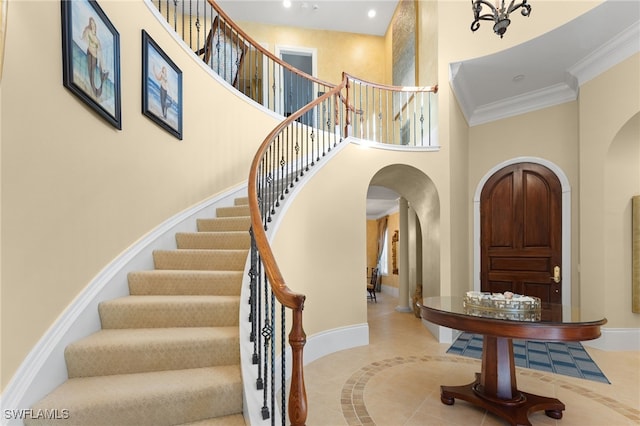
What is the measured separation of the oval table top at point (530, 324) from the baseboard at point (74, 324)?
2.45m

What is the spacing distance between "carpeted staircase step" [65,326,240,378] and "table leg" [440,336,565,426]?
200 cm

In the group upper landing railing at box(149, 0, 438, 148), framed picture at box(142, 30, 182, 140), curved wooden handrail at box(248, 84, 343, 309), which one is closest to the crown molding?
upper landing railing at box(149, 0, 438, 148)

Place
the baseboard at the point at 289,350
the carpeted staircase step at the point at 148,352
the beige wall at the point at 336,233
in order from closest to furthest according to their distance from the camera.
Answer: the baseboard at the point at 289,350, the carpeted staircase step at the point at 148,352, the beige wall at the point at 336,233

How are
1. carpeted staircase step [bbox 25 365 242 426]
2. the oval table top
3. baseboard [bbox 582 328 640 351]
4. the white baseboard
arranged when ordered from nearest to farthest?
carpeted staircase step [bbox 25 365 242 426]
the oval table top
baseboard [bbox 582 328 640 351]
the white baseboard

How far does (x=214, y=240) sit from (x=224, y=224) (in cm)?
40

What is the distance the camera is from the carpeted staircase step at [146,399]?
72.2 inches

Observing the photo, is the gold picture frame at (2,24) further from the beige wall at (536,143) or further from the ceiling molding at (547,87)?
the beige wall at (536,143)

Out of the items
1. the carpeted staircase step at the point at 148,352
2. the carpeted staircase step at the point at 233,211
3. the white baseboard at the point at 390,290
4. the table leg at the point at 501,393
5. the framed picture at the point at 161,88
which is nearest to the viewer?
the carpeted staircase step at the point at 148,352

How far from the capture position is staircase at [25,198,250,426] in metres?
1.88

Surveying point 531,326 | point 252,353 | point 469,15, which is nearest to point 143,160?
point 252,353

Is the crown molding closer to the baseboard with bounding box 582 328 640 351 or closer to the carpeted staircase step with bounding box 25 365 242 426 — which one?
the baseboard with bounding box 582 328 640 351

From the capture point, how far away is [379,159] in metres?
5.12

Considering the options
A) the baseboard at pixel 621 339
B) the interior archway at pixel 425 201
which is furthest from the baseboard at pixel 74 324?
the baseboard at pixel 621 339

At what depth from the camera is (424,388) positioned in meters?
3.40
